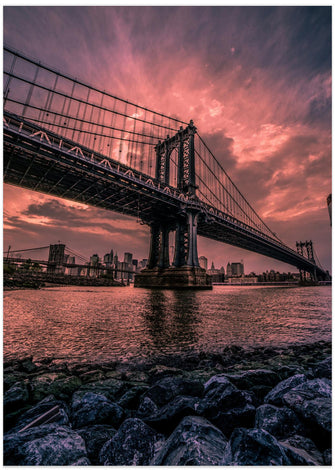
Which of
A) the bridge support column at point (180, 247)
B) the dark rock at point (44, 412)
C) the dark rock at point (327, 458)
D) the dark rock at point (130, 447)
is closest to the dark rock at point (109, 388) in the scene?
the dark rock at point (44, 412)

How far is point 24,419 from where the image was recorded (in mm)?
1946

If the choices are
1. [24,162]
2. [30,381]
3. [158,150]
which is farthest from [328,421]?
[158,150]

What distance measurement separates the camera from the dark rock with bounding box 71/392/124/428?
1977 mm

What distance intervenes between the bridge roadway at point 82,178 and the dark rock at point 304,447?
2749cm

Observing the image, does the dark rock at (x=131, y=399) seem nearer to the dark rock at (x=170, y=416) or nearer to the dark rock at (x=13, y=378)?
the dark rock at (x=170, y=416)

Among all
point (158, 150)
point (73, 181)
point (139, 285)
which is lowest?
point (139, 285)

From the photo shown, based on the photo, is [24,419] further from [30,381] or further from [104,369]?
[104,369]

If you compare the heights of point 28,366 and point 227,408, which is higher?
point 227,408

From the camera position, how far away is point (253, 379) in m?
2.73

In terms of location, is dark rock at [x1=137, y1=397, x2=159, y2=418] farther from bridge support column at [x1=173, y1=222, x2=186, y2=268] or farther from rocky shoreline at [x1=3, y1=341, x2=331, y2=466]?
bridge support column at [x1=173, y1=222, x2=186, y2=268]

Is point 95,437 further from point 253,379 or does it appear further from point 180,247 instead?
point 180,247

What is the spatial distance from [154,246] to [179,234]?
762 cm

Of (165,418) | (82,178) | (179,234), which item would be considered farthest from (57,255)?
(165,418)

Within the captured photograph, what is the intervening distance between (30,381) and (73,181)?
110 ft
